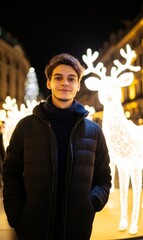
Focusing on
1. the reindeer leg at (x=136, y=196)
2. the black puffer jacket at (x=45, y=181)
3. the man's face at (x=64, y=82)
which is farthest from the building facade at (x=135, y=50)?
the black puffer jacket at (x=45, y=181)

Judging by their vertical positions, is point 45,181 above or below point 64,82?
below

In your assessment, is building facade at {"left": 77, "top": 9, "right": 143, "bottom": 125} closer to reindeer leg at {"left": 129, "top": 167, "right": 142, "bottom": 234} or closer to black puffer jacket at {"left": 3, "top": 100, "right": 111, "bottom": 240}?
reindeer leg at {"left": 129, "top": 167, "right": 142, "bottom": 234}

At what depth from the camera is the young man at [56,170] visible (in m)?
2.08

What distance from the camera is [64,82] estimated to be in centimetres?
231

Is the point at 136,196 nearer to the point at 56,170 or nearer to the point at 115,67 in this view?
the point at 115,67

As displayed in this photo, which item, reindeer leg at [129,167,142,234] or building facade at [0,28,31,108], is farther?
building facade at [0,28,31,108]

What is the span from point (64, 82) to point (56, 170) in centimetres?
68

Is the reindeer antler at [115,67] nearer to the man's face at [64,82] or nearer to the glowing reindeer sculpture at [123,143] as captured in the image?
the glowing reindeer sculpture at [123,143]

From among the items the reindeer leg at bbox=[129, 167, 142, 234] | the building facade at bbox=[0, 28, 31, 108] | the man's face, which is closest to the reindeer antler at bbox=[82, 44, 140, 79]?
the reindeer leg at bbox=[129, 167, 142, 234]

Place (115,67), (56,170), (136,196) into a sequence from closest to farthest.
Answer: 1. (56,170)
2. (136,196)
3. (115,67)

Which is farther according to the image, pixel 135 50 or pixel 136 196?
pixel 135 50

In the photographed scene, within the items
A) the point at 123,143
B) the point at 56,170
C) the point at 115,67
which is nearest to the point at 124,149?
the point at 123,143

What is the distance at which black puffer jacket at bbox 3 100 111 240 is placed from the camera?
6.82 ft

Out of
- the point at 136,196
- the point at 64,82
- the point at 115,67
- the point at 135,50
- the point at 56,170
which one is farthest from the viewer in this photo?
the point at 135,50
